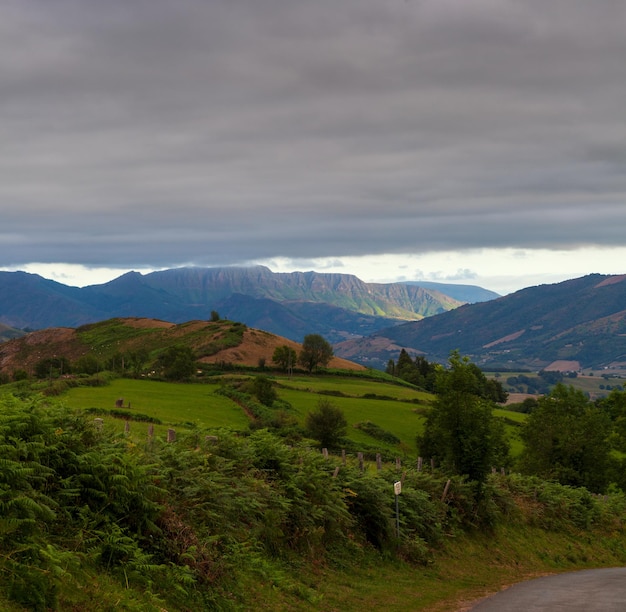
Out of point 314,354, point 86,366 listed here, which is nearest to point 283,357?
point 314,354

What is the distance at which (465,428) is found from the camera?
3694cm

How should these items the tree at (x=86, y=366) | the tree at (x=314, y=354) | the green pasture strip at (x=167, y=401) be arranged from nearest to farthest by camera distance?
1. the green pasture strip at (x=167, y=401)
2. the tree at (x=86, y=366)
3. the tree at (x=314, y=354)

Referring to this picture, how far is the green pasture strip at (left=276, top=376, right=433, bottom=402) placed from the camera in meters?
141

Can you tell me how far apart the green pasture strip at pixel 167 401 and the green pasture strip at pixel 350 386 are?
102ft

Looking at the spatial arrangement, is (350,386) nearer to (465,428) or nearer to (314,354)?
(314,354)

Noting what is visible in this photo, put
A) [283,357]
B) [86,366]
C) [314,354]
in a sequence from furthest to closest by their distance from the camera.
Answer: [314,354] → [283,357] → [86,366]

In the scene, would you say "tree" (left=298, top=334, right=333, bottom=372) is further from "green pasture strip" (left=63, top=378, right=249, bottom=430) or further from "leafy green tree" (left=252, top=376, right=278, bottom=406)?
"leafy green tree" (left=252, top=376, right=278, bottom=406)

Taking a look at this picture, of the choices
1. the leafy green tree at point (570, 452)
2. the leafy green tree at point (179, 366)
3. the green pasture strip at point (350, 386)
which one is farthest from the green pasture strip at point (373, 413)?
the leafy green tree at point (570, 452)

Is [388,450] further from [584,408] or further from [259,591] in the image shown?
[259,591]

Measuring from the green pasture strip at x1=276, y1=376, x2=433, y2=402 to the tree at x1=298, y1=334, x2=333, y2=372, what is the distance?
22.3ft

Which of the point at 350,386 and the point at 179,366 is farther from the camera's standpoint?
the point at 350,386

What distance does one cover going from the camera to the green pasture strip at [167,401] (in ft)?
252

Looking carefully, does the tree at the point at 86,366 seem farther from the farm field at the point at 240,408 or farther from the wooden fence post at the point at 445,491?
the wooden fence post at the point at 445,491

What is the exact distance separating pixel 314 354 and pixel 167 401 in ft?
289
